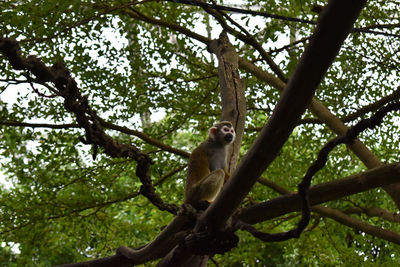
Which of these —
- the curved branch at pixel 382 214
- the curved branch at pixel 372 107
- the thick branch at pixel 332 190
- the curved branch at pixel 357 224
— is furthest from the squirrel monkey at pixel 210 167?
the curved branch at pixel 382 214

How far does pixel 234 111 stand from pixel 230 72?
52 cm

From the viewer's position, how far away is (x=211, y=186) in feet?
14.5

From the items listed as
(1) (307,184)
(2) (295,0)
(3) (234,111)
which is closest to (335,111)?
(2) (295,0)

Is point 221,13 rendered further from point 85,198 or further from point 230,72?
point 85,198

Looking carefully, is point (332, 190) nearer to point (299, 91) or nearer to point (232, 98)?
point (299, 91)

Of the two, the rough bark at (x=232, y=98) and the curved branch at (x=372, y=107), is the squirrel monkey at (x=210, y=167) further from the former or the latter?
the curved branch at (x=372, y=107)

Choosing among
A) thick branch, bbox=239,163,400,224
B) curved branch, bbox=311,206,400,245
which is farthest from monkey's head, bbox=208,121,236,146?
curved branch, bbox=311,206,400,245

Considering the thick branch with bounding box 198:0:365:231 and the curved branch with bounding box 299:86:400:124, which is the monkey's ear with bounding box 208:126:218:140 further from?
the thick branch with bounding box 198:0:365:231

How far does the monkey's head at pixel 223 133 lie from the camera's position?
4.59 meters

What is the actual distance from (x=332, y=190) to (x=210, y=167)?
7.63ft

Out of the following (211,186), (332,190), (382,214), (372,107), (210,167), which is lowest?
(332,190)

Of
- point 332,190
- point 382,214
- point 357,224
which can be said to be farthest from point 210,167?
point 382,214

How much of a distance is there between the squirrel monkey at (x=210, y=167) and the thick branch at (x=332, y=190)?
115 centimetres

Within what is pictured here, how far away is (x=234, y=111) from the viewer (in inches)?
176
